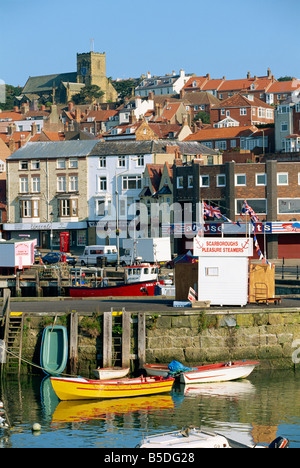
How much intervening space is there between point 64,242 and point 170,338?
2058 inches

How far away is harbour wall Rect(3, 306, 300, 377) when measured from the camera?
3697cm

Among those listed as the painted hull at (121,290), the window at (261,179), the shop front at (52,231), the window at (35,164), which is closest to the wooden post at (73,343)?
the painted hull at (121,290)

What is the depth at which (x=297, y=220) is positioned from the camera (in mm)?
75812

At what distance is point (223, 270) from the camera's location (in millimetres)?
39812

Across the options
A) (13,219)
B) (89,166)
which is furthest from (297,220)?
(13,219)

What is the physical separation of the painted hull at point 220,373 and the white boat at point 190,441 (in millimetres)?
10708

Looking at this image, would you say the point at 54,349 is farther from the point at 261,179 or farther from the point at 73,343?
the point at 261,179

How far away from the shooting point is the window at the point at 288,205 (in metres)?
76.5

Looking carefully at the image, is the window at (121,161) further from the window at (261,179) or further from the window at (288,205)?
the window at (288,205)

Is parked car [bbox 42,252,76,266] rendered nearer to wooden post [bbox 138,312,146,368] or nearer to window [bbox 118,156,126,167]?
window [bbox 118,156,126,167]

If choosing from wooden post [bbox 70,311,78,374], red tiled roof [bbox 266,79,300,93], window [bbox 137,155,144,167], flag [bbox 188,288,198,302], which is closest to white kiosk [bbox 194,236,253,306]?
flag [bbox 188,288,198,302]

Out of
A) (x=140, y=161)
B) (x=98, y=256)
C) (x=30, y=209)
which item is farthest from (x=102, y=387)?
(x=30, y=209)
